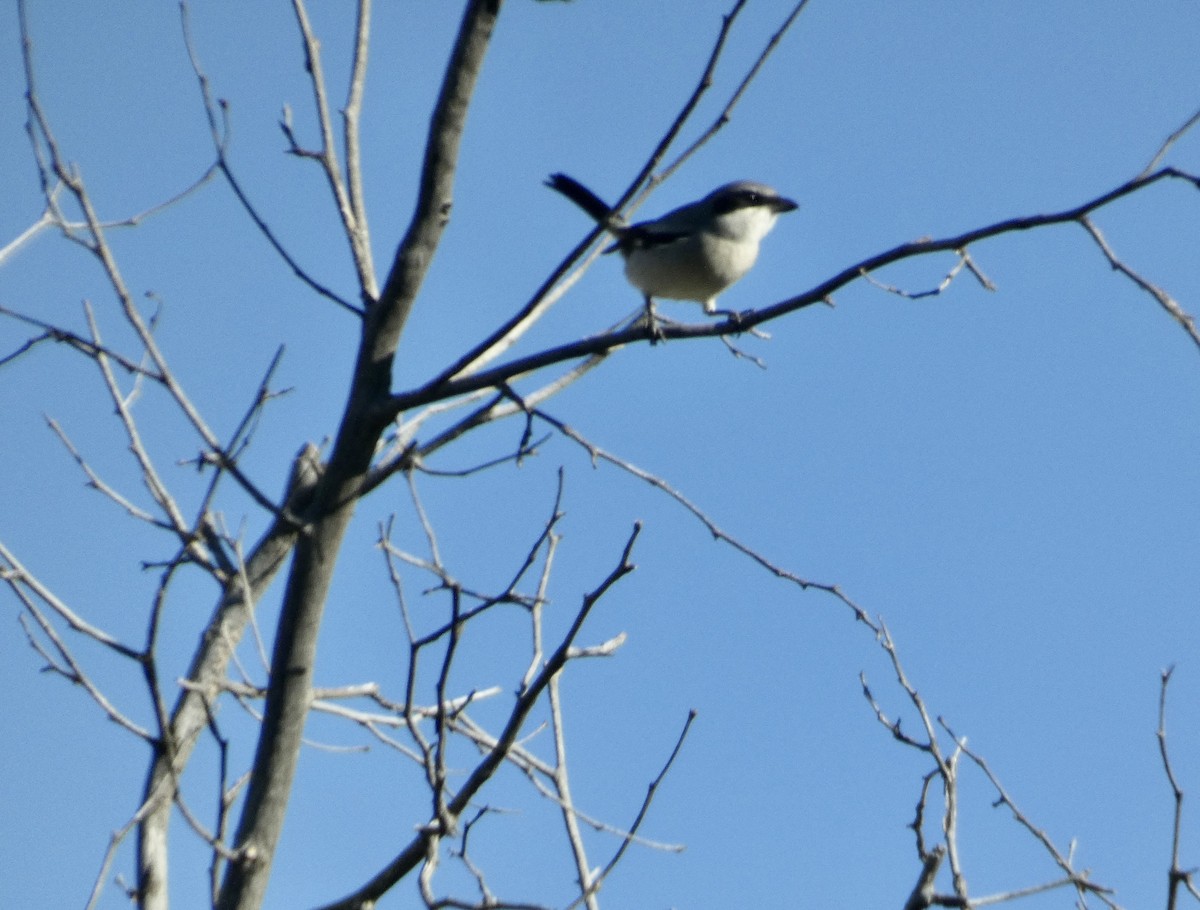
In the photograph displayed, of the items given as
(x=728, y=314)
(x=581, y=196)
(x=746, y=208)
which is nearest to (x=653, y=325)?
(x=728, y=314)

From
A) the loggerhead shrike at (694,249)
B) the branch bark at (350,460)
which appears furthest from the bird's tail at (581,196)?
the branch bark at (350,460)

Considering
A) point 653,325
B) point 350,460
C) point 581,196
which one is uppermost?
point 581,196

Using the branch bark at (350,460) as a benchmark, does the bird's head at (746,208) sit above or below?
above

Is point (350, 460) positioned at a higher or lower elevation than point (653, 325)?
lower

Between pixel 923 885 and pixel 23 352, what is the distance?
254 centimetres

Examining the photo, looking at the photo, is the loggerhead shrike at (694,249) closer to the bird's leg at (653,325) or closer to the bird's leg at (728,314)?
the bird's leg at (728,314)

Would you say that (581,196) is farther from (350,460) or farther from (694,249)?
(350,460)

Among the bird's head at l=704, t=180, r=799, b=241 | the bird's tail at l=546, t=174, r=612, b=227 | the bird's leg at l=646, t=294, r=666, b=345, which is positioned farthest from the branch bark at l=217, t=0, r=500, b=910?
the bird's head at l=704, t=180, r=799, b=241

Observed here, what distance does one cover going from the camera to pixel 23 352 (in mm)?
3316

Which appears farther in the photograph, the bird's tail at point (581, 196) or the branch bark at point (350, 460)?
the bird's tail at point (581, 196)

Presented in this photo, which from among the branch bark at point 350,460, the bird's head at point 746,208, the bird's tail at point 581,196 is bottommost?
the branch bark at point 350,460

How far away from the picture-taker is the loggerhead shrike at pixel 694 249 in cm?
545

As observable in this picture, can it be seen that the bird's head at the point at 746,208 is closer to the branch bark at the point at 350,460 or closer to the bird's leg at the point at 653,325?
the bird's leg at the point at 653,325

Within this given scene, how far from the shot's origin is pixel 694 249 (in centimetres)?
543
